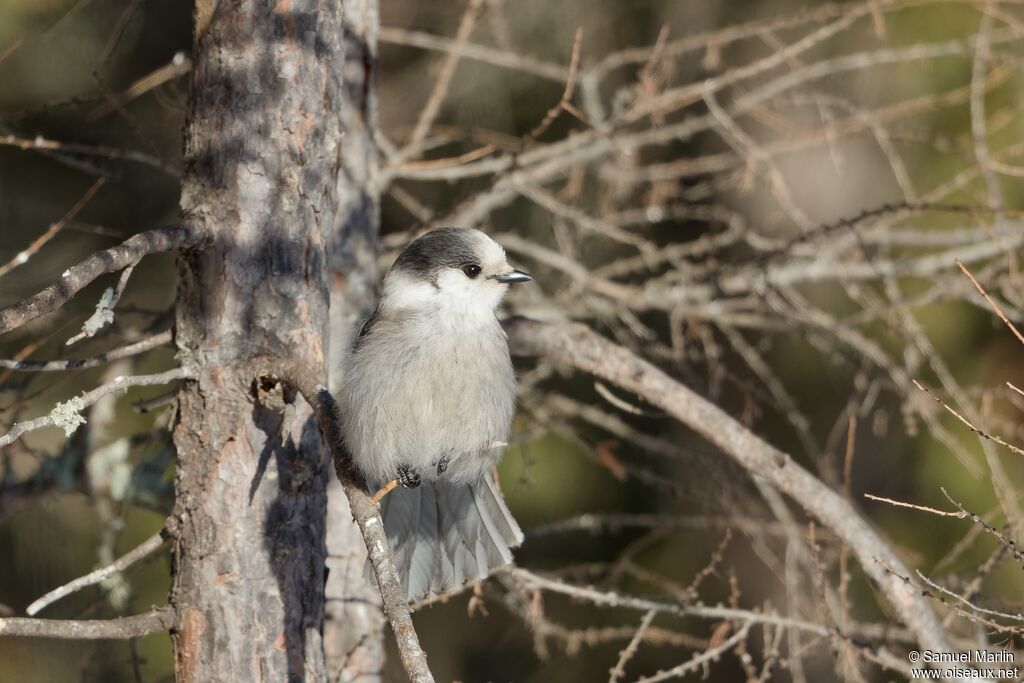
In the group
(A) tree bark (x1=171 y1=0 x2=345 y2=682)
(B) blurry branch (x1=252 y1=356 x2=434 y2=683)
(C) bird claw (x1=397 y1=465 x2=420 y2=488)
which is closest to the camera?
(B) blurry branch (x1=252 y1=356 x2=434 y2=683)

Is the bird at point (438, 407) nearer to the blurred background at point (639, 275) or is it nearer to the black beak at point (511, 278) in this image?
the black beak at point (511, 278)

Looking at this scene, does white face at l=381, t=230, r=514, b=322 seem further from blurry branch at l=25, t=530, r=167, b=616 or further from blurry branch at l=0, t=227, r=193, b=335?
blurry branch at l=25, t=530, r=167, b=616

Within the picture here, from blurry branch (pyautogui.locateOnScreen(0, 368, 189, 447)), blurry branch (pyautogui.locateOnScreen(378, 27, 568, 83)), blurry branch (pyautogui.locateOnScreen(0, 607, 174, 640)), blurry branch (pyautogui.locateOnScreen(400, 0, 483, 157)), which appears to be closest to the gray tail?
blurry branch (pyautogui.locateOnScreen(0, 607, 174, 640))

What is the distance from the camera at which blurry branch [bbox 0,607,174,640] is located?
200cm

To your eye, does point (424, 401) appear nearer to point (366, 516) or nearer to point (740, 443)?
point (366, 516)

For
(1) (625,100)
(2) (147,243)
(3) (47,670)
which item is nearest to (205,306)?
(2) (147,243)

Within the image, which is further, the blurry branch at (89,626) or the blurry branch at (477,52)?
the blurry branch at (477,52)

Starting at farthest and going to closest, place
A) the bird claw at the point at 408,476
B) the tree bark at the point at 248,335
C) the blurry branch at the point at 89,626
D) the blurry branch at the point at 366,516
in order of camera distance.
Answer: the bird claw at the point at 408,476, the tree bark at the point at 248,335, the blurry branch at the point at 89,626, the blurry branch at the point at 366,516

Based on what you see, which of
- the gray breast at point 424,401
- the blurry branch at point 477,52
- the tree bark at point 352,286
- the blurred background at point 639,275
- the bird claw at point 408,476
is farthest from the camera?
the blurry branch at point 477,52

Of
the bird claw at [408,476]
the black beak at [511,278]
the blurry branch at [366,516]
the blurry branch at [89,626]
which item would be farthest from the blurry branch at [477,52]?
the blurry branch at [89,626]

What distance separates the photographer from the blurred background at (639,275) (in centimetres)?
347

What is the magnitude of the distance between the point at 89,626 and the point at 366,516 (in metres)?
0.66

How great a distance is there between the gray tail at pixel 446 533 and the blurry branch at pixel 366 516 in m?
0.44

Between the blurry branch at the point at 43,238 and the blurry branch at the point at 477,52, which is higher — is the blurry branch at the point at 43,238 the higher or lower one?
the lower one
